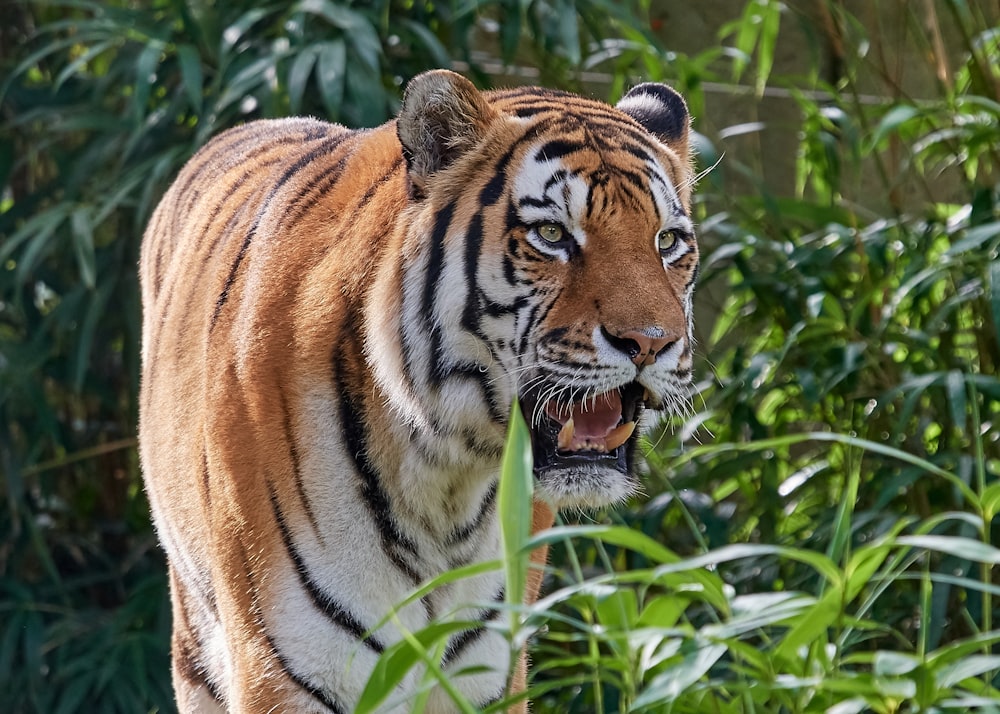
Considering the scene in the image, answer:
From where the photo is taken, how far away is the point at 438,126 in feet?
6.25

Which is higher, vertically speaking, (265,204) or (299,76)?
(265,204)

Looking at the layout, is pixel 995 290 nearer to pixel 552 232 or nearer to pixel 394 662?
pixel 552 232

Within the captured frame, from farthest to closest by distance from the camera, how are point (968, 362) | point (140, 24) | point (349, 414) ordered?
1. point (140, 24)
2. point (968, 362)
3. point (349, 414)

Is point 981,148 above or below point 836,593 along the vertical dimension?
below

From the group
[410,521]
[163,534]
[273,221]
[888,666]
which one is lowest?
[163,534]

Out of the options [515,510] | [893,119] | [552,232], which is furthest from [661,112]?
[515,510]

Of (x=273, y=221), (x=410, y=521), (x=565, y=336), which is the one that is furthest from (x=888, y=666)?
(x=273, y=221)

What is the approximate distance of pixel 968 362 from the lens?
301 centimetres

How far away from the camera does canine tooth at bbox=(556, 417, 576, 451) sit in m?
1.79

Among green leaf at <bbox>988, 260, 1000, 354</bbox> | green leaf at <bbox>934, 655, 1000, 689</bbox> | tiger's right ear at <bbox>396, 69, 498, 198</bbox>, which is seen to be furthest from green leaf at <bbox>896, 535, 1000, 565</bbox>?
green leaf at <bbox>988, 260, 1000, 354</bbox>

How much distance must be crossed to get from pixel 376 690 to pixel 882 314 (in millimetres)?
2411

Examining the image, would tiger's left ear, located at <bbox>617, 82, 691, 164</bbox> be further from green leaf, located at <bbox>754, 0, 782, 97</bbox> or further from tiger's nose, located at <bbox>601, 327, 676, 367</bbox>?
green leaf, located at <bbox>754, 0, 782, 97</bbox>

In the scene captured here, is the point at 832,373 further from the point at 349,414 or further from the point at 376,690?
the point at 376,690

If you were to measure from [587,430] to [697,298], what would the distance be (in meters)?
2.64
